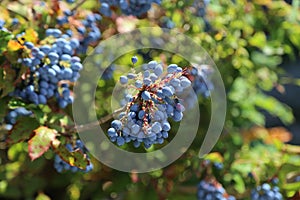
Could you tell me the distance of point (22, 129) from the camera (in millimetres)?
1688

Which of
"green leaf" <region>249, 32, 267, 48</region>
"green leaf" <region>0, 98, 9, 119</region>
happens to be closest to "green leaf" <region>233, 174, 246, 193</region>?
"green leaf" <region>249, 32, 267, 48</region>

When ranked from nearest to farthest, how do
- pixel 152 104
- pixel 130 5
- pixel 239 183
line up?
1. pixel 152 104
2. pixel 130 5
3. pixel 239 183

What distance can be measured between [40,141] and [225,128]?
97 cm

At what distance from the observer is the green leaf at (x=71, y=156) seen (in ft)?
5.18

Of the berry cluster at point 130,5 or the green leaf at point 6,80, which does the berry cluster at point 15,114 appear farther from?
the berry cluster at point 130,5

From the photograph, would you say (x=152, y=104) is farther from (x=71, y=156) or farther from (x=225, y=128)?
(x=225, y=128)

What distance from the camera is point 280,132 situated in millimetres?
2564

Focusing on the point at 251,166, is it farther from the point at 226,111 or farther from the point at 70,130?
the point at 70,130

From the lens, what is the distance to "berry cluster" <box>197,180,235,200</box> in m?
1.92

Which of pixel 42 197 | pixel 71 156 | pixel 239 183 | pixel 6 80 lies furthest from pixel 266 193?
pixel 6 80

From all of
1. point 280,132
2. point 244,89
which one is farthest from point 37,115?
point 280,132

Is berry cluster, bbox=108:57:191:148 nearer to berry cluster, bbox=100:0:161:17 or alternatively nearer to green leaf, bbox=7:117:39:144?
green leaf, bbox=7:117:39:144

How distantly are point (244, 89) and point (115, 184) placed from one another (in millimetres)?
675

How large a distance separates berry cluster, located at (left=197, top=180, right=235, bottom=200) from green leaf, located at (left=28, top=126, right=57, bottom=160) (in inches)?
23.8
